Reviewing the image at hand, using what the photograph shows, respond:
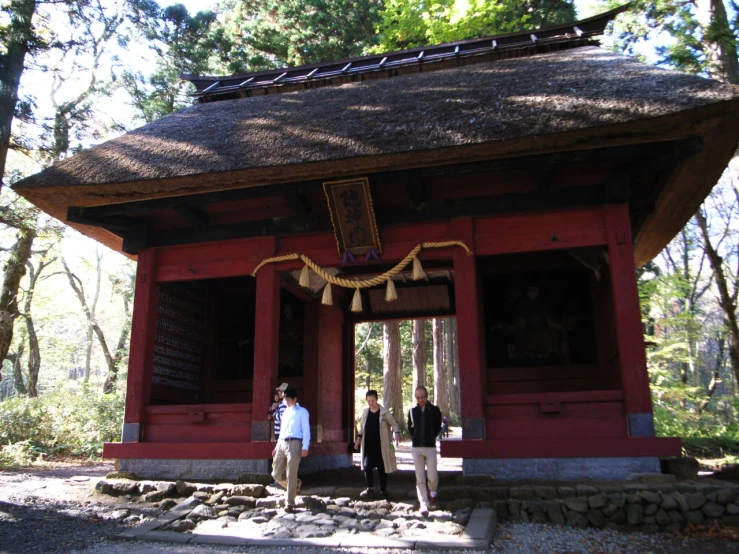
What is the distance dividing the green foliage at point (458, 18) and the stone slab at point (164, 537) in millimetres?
14006

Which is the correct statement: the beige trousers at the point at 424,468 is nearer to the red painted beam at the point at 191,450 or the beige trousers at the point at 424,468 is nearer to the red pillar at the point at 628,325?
the red painted beam at the point at 191,450

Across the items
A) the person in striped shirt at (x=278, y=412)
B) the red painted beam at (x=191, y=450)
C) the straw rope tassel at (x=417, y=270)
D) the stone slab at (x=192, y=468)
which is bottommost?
the stone slab at (x=192, y=468)

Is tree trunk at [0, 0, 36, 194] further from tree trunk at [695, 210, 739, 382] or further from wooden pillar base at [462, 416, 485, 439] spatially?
tree trunk at [695, 210, 739, 382]

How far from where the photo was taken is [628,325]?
5789mm

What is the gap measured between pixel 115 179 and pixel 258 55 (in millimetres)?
11458

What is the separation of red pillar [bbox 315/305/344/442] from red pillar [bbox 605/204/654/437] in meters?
4.56

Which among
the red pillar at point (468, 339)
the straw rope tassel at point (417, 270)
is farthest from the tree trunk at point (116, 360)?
the red pillar at point (468, 339)

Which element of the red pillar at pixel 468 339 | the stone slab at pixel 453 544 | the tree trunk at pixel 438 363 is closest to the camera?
the stone slab at pixel 453 544

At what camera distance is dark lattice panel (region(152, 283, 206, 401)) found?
787cm

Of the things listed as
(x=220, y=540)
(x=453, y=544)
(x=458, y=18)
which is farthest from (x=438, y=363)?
(x=453, y=544)

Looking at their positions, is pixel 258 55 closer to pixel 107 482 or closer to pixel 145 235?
pixel 145 235

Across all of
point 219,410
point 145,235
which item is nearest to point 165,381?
point 219,410

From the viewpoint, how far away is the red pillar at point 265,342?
645 centimetres

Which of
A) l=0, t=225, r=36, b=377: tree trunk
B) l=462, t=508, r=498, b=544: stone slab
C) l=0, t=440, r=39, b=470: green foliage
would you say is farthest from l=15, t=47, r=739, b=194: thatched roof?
l=0, t=440, r=39, b=470: green foliage
